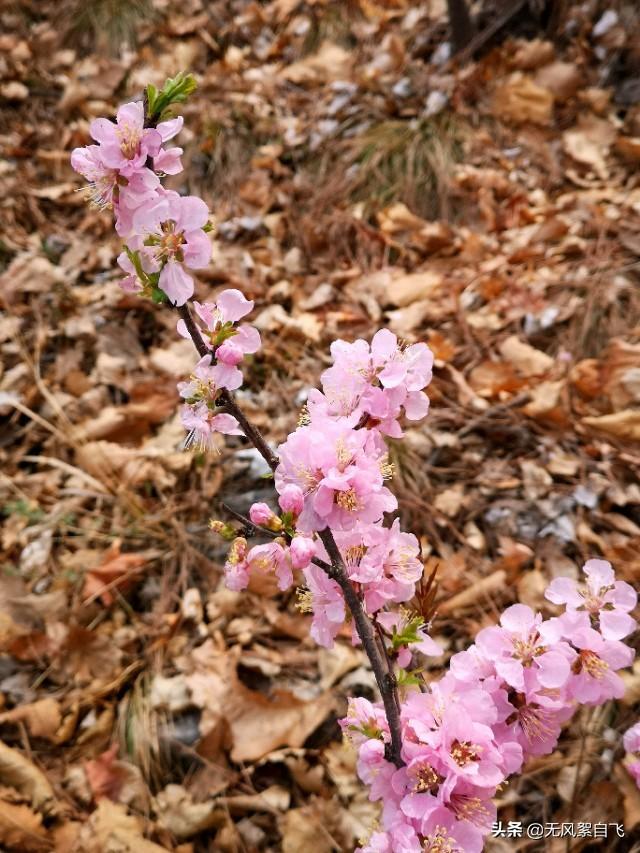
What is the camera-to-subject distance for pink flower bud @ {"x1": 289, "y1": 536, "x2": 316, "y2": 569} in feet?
2.74

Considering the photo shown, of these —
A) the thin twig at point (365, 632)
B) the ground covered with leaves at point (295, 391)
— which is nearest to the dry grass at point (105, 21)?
the ground covered with leaves at point (295, 391)

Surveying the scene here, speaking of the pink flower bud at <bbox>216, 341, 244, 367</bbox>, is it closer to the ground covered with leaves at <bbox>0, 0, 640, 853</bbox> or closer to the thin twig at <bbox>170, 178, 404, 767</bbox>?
the thin twig at <bbox>170, 178, 404, 767</bbox>

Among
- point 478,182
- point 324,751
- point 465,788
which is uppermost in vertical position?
point 478,182

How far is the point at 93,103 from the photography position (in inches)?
151

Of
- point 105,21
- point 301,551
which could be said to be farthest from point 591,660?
point 105,21

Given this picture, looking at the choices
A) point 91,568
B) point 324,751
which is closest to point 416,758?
point 324,751

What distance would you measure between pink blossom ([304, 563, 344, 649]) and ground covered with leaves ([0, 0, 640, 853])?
28.2 inches

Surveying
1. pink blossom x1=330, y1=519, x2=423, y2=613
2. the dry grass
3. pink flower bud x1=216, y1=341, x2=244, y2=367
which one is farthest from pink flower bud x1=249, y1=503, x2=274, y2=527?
the dry grass

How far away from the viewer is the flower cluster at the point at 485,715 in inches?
32.1

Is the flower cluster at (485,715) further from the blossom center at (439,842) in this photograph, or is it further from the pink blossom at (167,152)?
the pink blossom at (167,152)

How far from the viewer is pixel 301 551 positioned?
836 millimetres

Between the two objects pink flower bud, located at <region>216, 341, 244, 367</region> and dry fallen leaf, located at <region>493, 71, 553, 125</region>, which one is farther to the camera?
dry fallen leaf, located at <region>493, 71, 553, 125</region>

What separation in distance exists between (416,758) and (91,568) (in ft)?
4.43

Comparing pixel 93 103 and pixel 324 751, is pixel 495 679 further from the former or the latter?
pixel 93 103
